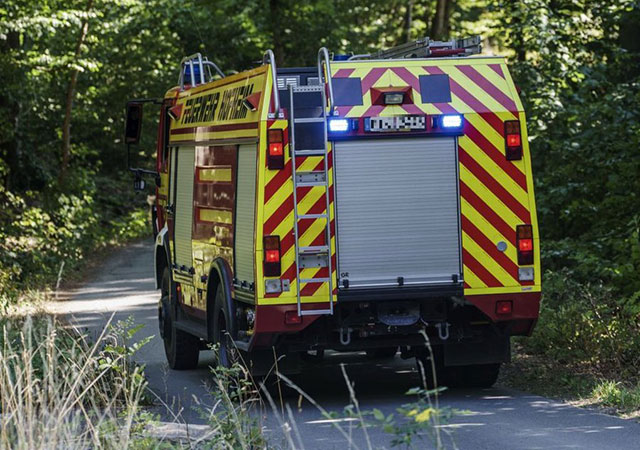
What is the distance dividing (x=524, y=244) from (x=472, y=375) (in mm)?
1611

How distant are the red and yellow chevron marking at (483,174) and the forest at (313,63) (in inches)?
66.5

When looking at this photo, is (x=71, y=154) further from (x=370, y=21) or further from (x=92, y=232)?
(x=370, y=21)

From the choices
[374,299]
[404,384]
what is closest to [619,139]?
[404,384]

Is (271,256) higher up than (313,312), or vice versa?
(271,256)

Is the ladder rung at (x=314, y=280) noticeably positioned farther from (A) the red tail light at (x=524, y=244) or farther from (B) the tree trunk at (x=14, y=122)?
(B) the tree trunk at (x=14, y=122)

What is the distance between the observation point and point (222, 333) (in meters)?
11.3

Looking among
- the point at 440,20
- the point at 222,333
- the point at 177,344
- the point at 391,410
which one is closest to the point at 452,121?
the point at 391,410

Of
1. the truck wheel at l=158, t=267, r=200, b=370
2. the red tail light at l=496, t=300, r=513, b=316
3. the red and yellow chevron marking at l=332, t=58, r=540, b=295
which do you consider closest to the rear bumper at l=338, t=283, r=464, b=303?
the red and yellow chevron marking at l=332, t=58, r=540, b=295

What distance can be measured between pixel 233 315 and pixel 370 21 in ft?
116

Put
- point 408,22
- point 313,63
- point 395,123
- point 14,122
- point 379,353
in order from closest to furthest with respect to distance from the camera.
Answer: point 395,123 < point 379,353 < point 14,122 < point 313,63 < point 408,22

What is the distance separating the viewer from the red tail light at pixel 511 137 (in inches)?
416

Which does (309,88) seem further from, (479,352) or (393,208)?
(479,352)

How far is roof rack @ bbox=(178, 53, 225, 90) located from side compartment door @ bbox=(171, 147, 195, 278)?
0.83 m

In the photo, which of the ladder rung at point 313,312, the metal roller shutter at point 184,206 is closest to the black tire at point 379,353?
the metal roller shutter at point 184,206
